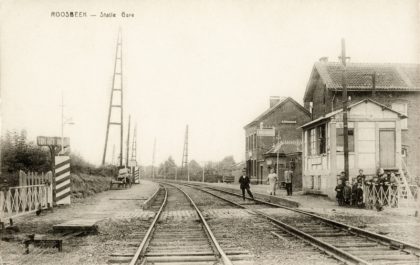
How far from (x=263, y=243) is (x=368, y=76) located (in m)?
26.3

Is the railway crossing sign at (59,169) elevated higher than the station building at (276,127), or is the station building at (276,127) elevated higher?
the station building at (276,127)

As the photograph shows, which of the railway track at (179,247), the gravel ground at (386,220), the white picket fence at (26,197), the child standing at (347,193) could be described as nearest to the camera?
the railway track at (179,247)

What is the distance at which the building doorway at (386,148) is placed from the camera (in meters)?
22.0

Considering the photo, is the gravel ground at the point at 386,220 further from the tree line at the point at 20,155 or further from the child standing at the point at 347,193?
the tree line at the point at 20,155

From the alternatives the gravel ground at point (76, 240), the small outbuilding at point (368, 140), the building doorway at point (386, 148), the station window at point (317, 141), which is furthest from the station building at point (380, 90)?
the gravel ground at point (76, 240)

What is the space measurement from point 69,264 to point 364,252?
15.7 ft

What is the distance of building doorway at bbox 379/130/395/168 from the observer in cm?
2197

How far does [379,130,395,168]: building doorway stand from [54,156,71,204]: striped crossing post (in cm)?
1374

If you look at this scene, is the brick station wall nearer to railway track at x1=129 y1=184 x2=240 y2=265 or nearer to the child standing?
the child standing

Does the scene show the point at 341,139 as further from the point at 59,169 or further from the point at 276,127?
the point at 276,127

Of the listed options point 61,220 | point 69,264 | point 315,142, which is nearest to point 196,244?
point 69,264

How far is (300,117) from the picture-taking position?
50.9m

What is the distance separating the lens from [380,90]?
32.2 m

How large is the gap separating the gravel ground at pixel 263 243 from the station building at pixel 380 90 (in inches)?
796
